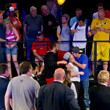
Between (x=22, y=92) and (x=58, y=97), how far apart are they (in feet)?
2.91

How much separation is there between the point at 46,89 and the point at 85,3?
766 centimetres

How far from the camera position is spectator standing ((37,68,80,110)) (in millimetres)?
4684

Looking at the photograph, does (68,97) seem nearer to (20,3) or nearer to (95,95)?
(95,95)

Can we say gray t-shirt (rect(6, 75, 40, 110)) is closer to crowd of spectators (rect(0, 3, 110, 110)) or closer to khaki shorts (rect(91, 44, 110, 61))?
crowd of spectators (rect(0, 3, 110, 110))

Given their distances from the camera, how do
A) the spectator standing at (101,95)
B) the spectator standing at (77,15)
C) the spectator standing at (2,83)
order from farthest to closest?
the spectator standing at (77,15), the spectator standing at (2,83), the spectator standing at (101,95)

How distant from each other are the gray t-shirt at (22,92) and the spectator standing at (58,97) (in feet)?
1.53

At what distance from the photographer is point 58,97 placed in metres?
4.75

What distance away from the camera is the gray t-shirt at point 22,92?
532 centimetres

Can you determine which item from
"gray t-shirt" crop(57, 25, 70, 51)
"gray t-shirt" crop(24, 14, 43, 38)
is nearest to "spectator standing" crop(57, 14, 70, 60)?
"gray t-shirt" crop(57, 25, 70, 51)

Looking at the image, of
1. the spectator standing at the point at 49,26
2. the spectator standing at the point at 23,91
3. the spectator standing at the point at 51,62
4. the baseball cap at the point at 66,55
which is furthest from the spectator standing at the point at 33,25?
the spectator standing at the point at 23,91

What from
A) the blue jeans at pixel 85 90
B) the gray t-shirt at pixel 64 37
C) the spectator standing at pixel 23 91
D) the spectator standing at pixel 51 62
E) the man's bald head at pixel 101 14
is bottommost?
the blue jeans at pixel 85 90

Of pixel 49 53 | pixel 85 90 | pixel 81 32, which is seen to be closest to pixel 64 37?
pixel 81 32

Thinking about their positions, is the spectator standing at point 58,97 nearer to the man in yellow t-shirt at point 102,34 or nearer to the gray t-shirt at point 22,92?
the gray t-shirt at point 22,92

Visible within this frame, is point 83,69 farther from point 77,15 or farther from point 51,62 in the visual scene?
point 77,15
